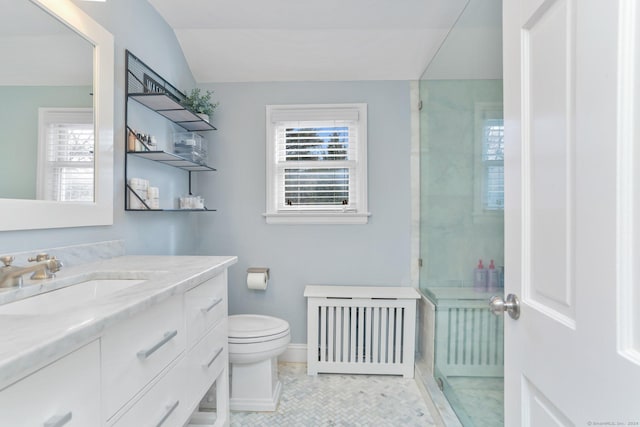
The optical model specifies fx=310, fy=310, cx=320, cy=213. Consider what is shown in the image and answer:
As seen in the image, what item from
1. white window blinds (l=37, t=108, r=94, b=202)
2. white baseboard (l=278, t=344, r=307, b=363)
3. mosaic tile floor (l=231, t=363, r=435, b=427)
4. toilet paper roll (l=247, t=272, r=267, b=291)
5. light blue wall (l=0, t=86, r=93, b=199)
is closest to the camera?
light blue wall (l=0, t=86, r=93, b=199)

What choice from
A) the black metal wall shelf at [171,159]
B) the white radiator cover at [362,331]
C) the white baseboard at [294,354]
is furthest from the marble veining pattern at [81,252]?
the white baseboard at [294,354]

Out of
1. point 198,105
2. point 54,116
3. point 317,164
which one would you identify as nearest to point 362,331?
point 317,164

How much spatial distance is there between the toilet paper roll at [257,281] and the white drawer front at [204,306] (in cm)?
76

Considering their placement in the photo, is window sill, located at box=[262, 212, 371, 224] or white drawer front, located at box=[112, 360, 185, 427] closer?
white drawer front, located at box=[112, 360, 185, 427]

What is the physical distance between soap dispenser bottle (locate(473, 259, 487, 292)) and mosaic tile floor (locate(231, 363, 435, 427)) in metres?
0.88

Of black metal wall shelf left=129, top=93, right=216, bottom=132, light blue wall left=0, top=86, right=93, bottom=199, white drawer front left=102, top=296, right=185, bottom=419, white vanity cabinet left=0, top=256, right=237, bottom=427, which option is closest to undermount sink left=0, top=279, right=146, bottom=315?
white vanity cabinet left=0, top=256, right=237, bottom=427

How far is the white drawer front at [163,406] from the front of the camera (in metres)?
0.83

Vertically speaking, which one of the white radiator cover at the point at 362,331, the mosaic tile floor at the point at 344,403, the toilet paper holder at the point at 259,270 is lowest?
the mosaic tile floor at the point at 344,403

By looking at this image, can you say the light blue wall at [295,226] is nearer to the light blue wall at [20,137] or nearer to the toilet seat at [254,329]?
the toilet seat at [254,329]

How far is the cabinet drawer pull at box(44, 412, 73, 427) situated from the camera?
1.88 ft

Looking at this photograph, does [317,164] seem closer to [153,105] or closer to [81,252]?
[153,105]

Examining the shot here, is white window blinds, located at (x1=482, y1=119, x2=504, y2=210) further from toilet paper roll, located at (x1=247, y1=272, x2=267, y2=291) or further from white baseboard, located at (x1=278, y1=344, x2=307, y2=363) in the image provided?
white baseboard, located at (x1=278, y1=344, x2=307, y2=363)

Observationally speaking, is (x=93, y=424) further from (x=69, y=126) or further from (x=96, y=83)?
(x=96, y=83)

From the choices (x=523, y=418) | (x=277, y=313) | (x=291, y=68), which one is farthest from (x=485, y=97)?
(x=277, y=313)
